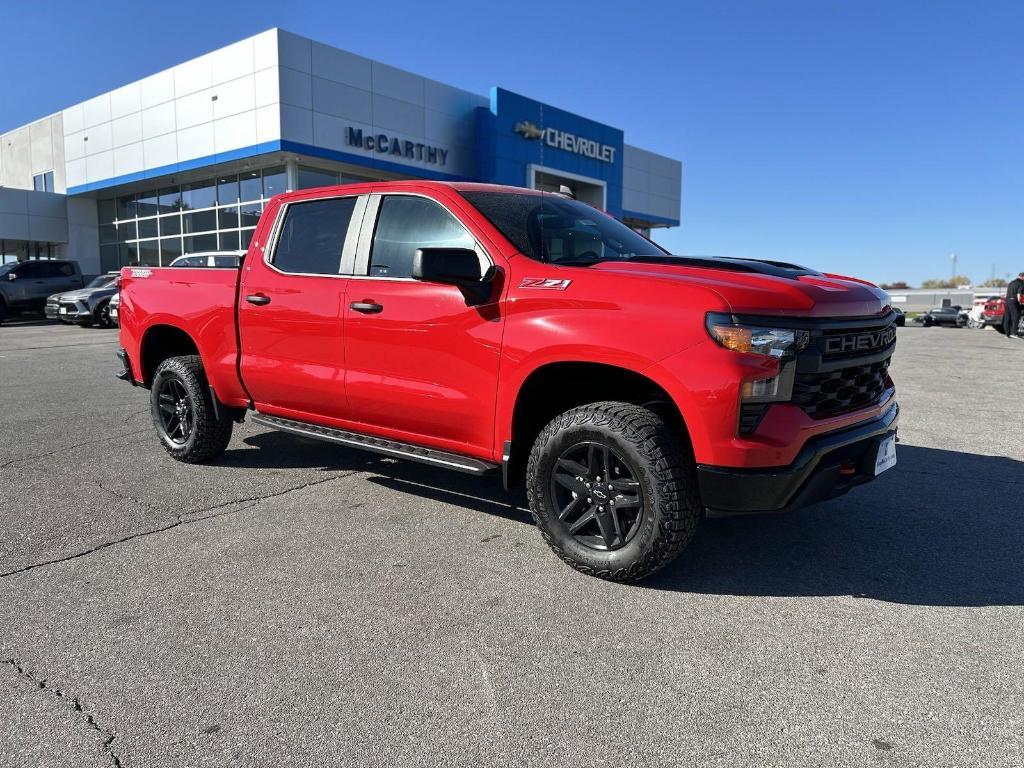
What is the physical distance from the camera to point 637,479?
10.6 ft

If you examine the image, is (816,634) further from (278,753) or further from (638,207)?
(638,207)

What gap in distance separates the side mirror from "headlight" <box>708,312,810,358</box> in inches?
45.7

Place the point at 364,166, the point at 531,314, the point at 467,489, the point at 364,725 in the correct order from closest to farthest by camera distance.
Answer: the point at 364,725 < the point at 531,314 < the point at 467,489 < the point at 364,166

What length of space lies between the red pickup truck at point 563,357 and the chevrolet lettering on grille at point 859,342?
15 millimetres

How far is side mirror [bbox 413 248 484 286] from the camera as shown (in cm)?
342

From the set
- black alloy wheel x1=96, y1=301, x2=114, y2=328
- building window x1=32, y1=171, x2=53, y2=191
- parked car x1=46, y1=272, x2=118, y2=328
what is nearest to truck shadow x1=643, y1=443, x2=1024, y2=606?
black alloy wheel x1=96, y1=301, x2=114, y2=328

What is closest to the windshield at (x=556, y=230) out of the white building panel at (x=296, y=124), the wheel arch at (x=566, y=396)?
the wheel arch at (x=566, y=396)

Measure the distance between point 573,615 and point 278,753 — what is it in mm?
1309

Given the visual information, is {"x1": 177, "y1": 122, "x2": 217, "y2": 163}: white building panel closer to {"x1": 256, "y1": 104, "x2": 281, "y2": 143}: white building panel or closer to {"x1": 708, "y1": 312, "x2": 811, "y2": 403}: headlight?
{"x1": 256, "y1": 104, "x2": 281, "y2": 143}: white building panel

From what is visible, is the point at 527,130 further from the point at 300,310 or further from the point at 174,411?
the point at 300,310

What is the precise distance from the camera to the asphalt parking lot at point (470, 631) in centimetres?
223

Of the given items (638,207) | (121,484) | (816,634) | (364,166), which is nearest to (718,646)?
(816,634)

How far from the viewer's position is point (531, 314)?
351 centimetres

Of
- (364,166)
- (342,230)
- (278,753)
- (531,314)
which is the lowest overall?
(278,753)
